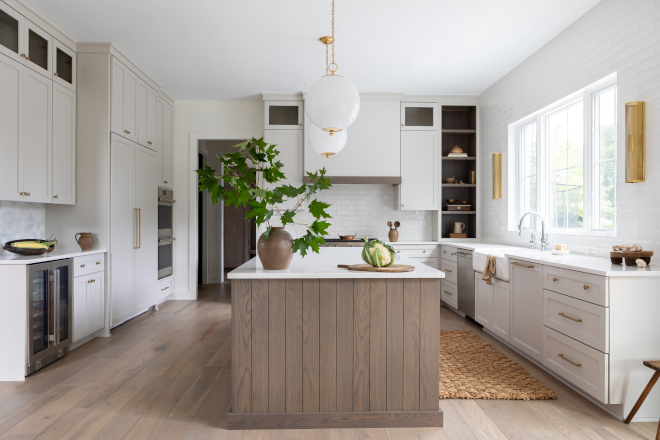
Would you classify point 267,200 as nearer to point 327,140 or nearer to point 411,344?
point 411,344

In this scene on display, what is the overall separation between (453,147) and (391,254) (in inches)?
155

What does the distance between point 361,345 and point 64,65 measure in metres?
3.71

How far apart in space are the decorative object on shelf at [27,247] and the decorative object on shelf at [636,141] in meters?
4.30

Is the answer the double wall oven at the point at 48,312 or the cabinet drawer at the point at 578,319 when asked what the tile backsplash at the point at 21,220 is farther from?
the cabinet drawer at the point at 578,319

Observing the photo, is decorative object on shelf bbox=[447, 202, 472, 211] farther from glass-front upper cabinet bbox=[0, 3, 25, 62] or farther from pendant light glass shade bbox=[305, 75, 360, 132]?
glass-front upper cabinet bbox=[0, 3, 25, 62]

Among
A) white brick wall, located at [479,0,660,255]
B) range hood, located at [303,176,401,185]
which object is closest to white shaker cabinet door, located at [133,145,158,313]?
range hood, located at [303,176,401,185]

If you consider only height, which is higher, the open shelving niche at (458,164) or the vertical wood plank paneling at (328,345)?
the open shelving niche at (458,164)

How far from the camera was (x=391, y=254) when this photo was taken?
8.21 feet

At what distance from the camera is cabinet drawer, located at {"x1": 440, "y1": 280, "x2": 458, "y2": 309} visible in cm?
512

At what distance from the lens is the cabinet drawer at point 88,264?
11.8 ft

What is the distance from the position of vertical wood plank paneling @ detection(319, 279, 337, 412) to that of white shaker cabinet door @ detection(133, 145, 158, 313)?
3150 mm

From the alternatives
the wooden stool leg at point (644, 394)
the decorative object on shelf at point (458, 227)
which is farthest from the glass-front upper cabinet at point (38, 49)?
the decorative object on shelf at point (458, 227)

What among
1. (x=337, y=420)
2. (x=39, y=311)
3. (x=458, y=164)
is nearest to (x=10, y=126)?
(x=39, y=311)

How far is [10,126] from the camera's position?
10.6 feet
